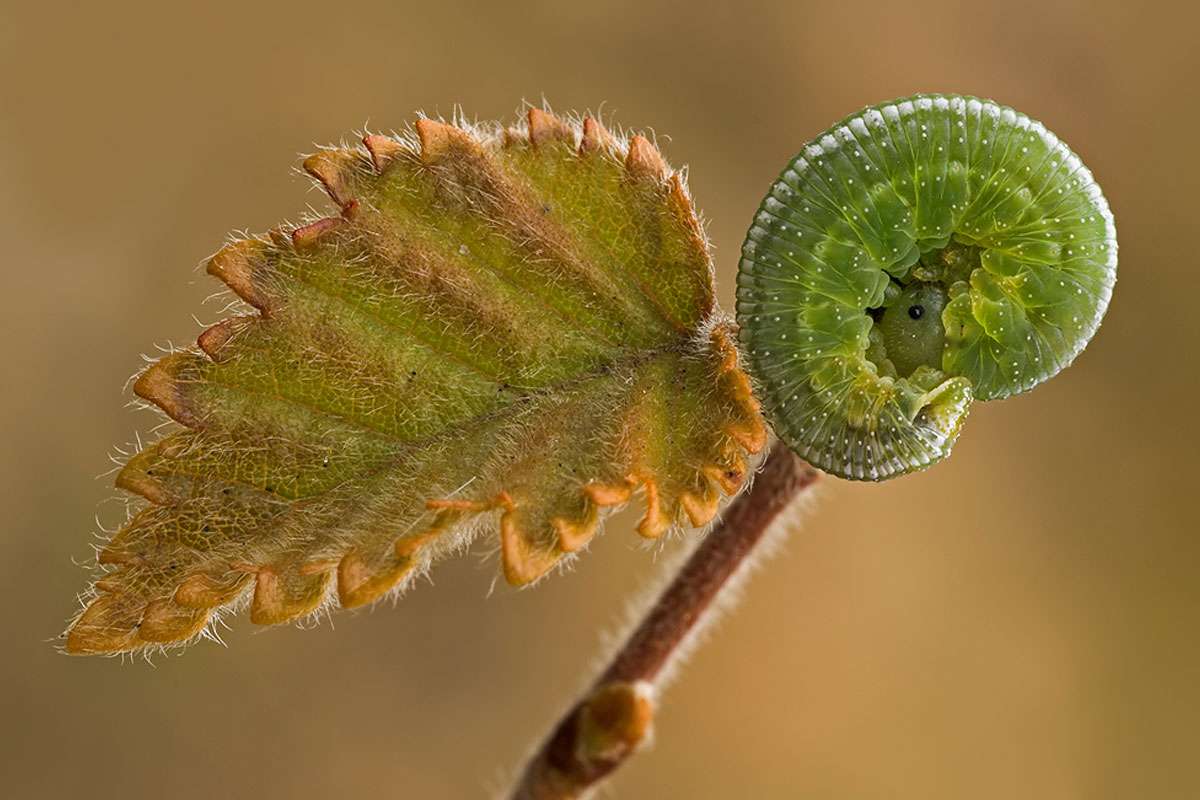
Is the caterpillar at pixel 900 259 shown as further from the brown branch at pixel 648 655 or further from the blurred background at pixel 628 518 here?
the blurred background at pixel 628 518

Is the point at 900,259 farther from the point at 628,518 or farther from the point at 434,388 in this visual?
the point at 628,518

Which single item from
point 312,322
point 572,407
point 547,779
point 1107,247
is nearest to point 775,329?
point 572,407

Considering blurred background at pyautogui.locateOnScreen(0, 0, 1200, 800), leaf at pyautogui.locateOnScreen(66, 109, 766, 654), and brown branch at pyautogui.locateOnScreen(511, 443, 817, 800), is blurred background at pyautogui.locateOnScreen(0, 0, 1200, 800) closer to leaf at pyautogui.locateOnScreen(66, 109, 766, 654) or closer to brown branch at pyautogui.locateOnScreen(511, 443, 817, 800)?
brown branch at pyautogui.locateOnScreen(511, 443, 817, 800)

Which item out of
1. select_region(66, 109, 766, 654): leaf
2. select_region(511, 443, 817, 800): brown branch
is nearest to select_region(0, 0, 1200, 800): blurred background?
select_region(511, 443, 817, 800): brown branch

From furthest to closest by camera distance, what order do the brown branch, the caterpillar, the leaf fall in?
the brown branch, the caterpillar, the leaf

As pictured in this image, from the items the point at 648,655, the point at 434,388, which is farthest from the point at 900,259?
the point at 648,655

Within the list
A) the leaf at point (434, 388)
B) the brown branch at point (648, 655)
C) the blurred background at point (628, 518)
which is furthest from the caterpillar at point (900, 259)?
the blurred background at point (628, 518)

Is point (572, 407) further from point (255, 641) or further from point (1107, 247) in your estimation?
point (255, 641)
